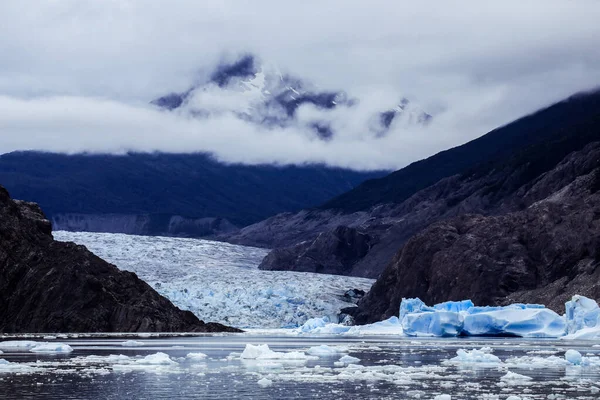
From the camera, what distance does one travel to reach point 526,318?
5803 centimetres

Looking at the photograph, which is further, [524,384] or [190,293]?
[190,293]

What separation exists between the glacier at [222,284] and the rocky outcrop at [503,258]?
16.7 ft

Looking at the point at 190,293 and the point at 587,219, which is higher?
the point at 587,219

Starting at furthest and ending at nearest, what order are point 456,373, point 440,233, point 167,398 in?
1. point 440,233
2. point 456,373
3. point 167,398

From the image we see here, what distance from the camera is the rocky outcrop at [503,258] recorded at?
7981cm

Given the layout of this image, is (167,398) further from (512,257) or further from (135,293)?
(512,257)

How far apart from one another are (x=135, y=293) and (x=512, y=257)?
35708 mm

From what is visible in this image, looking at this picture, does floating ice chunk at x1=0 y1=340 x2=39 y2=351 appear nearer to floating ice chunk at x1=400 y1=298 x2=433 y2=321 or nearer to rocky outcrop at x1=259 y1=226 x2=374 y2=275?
floating ice chunk at x1=400 y1=298 x2=433 y2=321

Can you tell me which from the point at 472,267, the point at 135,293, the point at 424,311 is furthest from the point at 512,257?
the point at 135,293

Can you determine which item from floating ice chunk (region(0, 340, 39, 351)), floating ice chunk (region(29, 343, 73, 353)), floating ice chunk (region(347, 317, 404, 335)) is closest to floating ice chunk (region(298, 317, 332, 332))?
floating ice chunk (region(347, 317, 404, 335))

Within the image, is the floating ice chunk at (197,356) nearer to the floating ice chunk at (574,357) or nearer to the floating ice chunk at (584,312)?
the floating ice chunk at (574,357)

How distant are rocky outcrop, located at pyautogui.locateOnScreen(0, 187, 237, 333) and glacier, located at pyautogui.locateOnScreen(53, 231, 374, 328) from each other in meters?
15.5

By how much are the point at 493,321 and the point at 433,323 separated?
12.5 feet

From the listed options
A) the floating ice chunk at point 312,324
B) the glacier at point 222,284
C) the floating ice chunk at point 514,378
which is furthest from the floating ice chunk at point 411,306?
the floating ice chunk at point 514,378
